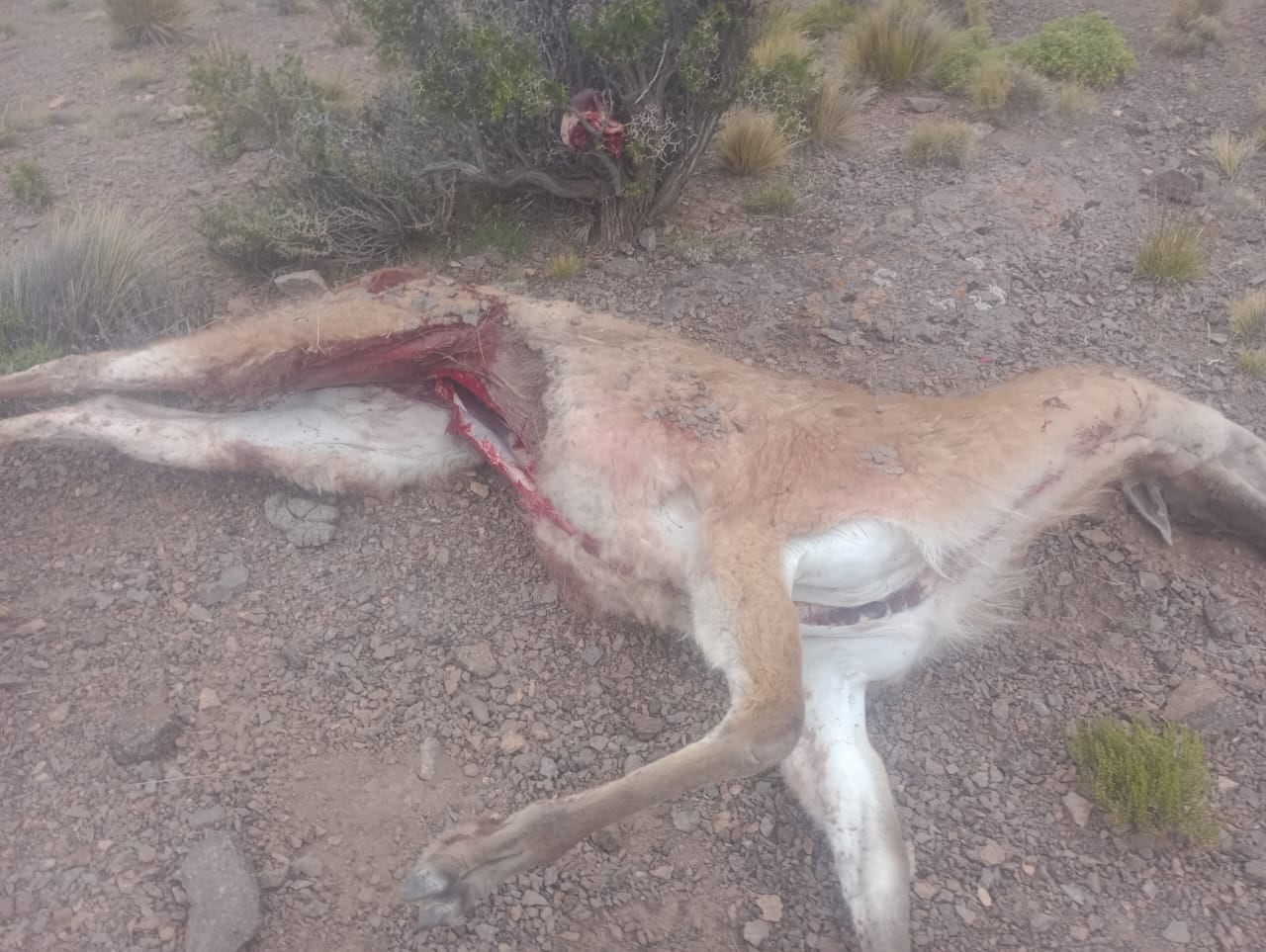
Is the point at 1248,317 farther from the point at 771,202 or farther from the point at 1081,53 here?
the point at 1081,53

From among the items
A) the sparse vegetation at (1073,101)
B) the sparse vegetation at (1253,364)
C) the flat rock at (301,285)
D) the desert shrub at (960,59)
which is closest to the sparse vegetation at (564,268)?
the flat rock at (301,285)

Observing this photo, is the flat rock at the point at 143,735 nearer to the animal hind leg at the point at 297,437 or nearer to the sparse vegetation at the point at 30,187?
the animal hind leg at the point at 297,437

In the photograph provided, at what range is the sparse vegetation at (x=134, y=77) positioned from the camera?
7562 mm

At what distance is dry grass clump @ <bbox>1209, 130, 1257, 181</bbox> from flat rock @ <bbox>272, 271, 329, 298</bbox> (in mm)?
5349

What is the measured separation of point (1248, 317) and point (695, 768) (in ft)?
12.6

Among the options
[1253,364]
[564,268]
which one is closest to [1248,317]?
[1253,364]

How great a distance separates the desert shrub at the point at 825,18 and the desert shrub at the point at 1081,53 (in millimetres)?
1501

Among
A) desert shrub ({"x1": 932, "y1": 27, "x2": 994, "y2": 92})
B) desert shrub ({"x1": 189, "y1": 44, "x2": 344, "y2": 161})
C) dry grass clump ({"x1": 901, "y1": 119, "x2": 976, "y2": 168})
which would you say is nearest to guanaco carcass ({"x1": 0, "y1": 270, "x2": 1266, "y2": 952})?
desert shrub ({"x1": 189, "y1": 44, "x2": 344, "y2": 161})

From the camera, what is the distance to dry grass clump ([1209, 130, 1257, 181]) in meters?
5.95

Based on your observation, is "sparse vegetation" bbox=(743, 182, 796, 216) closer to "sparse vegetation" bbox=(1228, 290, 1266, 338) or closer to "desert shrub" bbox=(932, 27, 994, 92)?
"desert shrub" bbox=(932, 27, 994, 92)

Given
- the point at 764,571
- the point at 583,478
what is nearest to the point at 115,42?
the point at 583,478

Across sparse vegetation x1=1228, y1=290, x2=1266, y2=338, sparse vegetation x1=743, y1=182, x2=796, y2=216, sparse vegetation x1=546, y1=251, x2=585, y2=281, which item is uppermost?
sparse vegetation x1=1228, y1=290, x2=1266, y2=338

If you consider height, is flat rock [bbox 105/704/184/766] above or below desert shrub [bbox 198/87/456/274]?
below

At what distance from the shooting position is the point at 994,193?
580 cm
